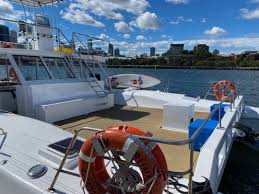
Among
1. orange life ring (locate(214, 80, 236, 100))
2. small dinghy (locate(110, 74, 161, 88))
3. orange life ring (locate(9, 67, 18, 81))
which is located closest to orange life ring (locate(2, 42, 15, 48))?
orange life ring (locate(9, 67, 18, 81))

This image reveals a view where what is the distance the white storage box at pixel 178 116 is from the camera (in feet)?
17.4

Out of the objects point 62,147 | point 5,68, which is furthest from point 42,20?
point 62,147

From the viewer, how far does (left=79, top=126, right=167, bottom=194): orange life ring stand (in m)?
1.95

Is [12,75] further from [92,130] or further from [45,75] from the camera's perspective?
[92,130]

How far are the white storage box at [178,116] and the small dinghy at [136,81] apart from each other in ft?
19.0

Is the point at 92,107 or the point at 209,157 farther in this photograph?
the point at 92,107

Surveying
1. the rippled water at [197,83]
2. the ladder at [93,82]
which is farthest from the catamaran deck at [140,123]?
the rippled water at [197,83]

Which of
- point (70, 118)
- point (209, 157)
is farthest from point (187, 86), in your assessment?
point (209, 157)

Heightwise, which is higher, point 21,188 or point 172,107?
point 172,107

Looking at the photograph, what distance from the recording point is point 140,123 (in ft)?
19.6

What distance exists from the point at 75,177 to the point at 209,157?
5.36ft

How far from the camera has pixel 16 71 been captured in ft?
19.2

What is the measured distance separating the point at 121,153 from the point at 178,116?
133 inches

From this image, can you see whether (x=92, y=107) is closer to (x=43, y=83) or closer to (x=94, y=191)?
(x=43, y=83)
